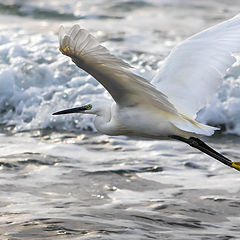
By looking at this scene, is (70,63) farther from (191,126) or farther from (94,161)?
(191,126)

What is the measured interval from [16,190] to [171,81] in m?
1.71

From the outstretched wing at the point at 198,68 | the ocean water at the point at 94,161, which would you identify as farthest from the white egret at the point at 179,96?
the ocean water at the point at 94,161

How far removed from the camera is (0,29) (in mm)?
13016

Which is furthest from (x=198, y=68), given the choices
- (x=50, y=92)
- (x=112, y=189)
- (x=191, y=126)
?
(x=50, y=92)

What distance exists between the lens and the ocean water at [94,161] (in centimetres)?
625

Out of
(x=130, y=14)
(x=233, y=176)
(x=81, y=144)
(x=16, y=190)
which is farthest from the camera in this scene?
(x=130, y=14)

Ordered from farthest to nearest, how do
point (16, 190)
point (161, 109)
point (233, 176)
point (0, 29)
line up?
point (0, 29)
point (233, 176)
point (16, 190)
point (161, 109)

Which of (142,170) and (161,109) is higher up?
(161,109)

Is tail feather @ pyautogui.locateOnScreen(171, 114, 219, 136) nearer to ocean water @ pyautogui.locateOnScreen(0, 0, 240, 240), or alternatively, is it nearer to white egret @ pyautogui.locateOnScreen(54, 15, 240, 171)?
white egret @ pyautogui.locateOnScreen(54, 15, 240, 171)

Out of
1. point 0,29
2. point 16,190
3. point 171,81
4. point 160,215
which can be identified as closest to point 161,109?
point 171,81

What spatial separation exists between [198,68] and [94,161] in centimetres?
195

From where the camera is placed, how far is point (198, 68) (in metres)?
6.62

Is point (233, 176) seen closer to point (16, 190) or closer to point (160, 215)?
point (160, 215)

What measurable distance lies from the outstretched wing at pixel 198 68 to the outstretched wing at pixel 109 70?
41cm
